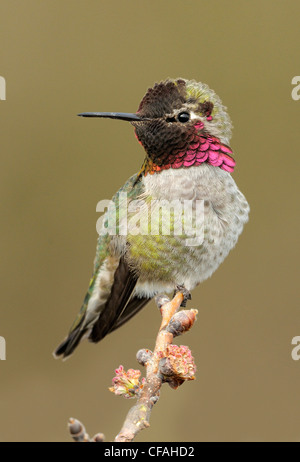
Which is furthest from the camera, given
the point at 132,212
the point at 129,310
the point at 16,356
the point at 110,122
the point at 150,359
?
the point at 110,122

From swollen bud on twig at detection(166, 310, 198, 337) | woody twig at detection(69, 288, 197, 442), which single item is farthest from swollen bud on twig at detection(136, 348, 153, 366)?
Result: swollen bud on twig at detection(166, 310, 198, 337)

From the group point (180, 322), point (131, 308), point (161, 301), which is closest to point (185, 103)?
point (161, 301)

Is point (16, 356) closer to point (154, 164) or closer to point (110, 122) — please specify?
point (110, 122)

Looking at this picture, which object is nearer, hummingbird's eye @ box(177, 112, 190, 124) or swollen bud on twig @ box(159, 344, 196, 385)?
swollen bud on twig @ box(159, 344, 196, 385)

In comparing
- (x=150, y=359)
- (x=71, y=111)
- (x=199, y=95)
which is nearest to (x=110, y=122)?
(x=71, y=111)

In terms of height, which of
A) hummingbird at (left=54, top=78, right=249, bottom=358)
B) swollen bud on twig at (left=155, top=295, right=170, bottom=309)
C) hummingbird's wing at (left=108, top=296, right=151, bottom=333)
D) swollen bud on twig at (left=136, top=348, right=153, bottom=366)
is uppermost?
hummingbird at (left=54, top=78, right=249, bottom=358)

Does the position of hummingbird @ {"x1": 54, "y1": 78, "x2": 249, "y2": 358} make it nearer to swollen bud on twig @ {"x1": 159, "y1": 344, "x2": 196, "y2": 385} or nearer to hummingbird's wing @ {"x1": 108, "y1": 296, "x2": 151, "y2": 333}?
hummingbird's wing @ {"x1": 108, "y1": 296, "x2": 151, "y2": 333}
